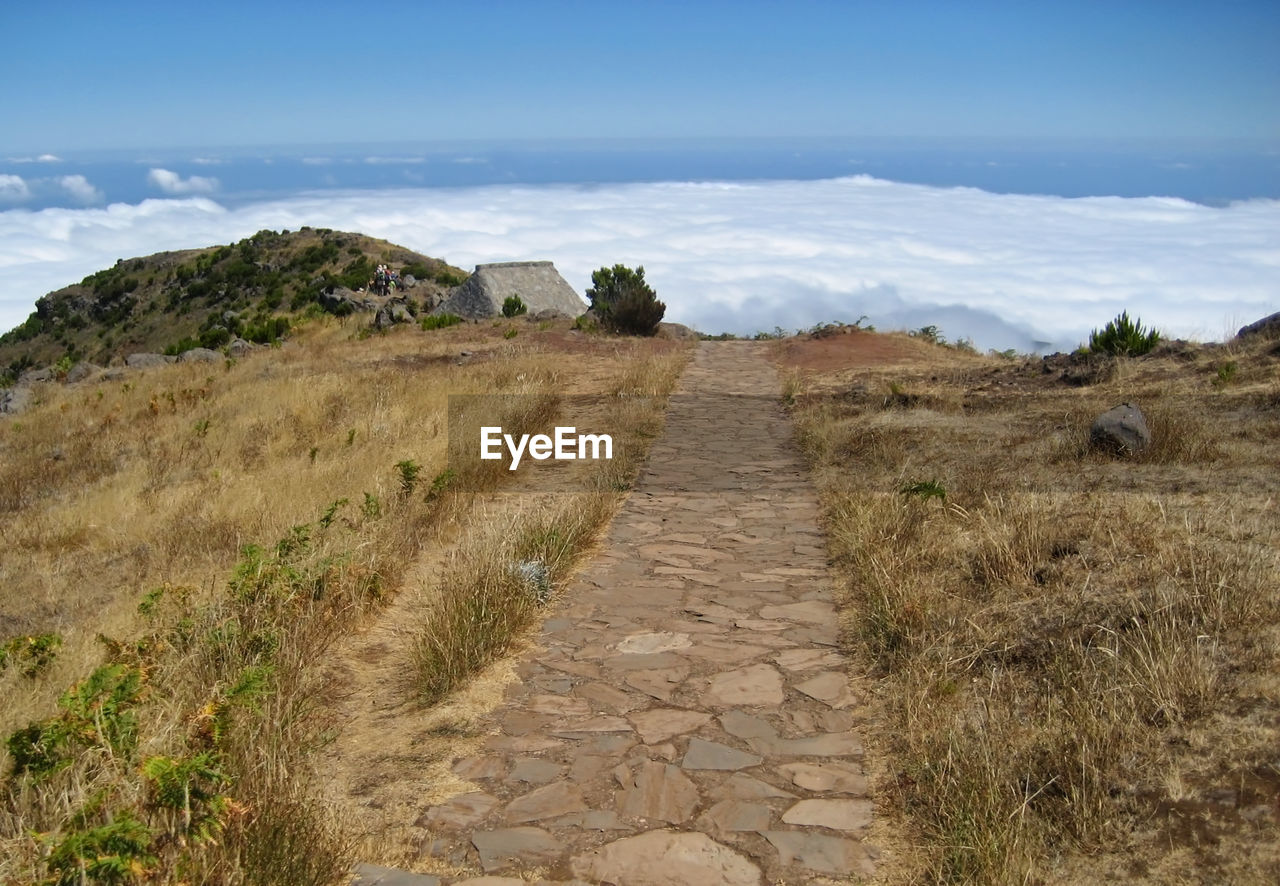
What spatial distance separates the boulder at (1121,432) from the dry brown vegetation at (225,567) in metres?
3.83

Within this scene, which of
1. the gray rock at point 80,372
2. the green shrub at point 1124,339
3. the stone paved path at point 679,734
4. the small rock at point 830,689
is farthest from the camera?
the gray rock at point 80,372

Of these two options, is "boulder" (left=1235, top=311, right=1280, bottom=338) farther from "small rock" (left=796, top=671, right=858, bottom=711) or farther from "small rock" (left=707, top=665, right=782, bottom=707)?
"small rock" (left=707, top=665, right=782, bottom=707)

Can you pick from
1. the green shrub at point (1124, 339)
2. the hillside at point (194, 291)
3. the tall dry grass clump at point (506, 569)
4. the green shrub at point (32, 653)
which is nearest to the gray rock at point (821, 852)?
the tall dry grass clump at point (506, 569)

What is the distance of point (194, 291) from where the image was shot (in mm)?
54625

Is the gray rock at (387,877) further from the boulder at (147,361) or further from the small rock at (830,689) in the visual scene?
the boulder at (147,361)

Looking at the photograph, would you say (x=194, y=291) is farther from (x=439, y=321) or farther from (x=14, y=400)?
(x=14, y=400)

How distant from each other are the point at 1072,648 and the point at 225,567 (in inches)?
211

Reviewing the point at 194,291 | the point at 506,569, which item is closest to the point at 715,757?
the point at 506,569

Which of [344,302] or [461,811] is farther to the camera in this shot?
[344,302]

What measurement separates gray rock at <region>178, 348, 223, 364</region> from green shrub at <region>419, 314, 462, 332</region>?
434cm

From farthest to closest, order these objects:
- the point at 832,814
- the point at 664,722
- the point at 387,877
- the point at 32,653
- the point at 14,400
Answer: the point at 14,400 → the point at 32,653 → the point at 664,722 → the point at 832,814 → the point at 387,877

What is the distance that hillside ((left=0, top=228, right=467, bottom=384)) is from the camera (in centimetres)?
4678

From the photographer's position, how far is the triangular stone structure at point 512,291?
2458cm

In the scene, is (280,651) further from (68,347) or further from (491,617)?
(68,347)
